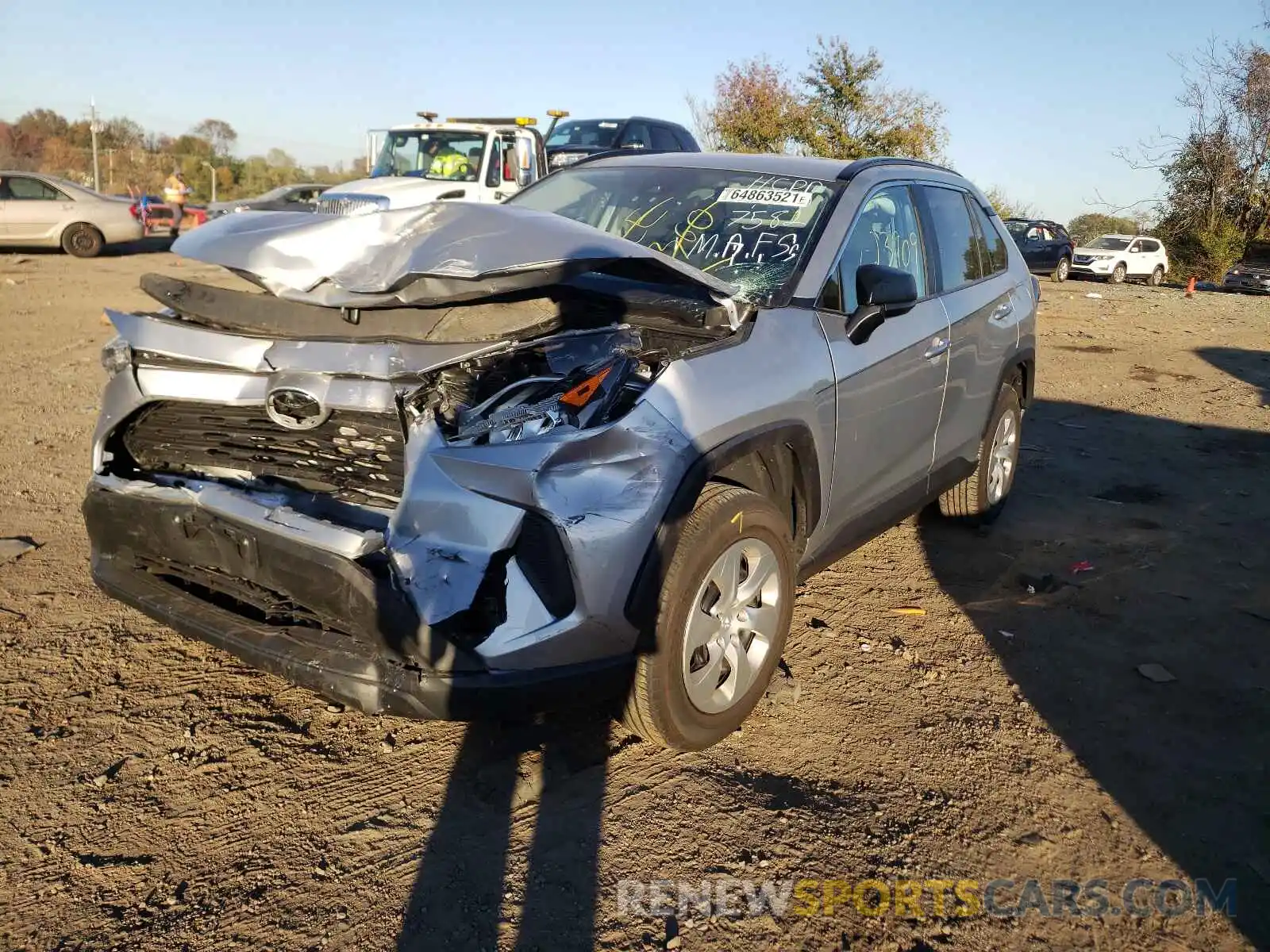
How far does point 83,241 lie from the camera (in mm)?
17656

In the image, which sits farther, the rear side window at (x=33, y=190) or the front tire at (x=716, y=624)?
the rear side window at (x=33, y=190)

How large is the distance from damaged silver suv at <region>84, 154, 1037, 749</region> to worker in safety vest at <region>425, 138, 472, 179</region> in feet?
32.0

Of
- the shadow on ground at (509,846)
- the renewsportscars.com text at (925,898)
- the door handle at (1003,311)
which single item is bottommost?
the renewsportscars.com text at (925,898)

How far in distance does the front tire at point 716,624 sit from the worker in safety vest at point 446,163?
1079 cm

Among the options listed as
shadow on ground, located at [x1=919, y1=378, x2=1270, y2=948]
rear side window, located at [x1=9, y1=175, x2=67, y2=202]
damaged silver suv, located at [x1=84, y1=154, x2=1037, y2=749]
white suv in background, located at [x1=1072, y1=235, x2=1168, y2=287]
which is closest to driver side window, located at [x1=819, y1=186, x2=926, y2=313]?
damaged silver suv, located at [x1=84, y1=154, x2=1037, y2=749]

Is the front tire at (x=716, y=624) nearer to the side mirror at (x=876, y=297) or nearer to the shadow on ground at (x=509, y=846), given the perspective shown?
the shadow on ground at (x=509, y=846)

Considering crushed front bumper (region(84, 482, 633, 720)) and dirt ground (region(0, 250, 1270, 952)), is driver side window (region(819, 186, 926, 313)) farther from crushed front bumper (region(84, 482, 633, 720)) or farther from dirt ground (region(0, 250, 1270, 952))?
crushed front bumper (region(84, 482, 633, 720))

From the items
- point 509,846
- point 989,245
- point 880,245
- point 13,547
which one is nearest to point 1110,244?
point 989,245

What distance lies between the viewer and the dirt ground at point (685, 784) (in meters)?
2.37

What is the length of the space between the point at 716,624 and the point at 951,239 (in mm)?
2622

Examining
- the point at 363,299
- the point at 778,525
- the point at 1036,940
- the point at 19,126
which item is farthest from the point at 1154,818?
the point at 19,126

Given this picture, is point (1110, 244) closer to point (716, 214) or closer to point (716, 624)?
point (716, 214)

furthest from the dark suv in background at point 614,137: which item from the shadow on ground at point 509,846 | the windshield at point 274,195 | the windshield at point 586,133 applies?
the shadow on ground at point 509,846

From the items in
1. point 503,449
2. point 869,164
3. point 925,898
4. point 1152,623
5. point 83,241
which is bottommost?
point 925,898
